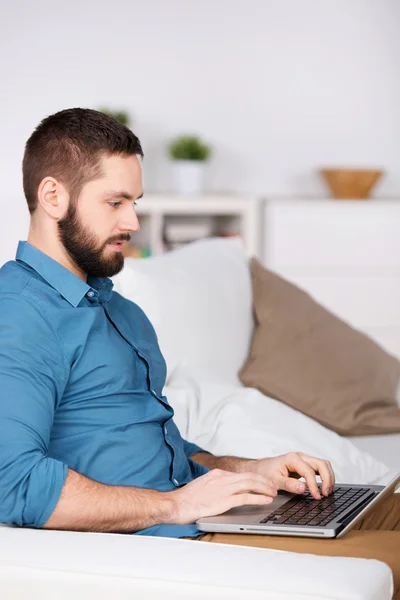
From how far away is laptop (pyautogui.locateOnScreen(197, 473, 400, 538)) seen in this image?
1.52 meters

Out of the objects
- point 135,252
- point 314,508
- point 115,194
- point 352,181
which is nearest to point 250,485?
point 314,508

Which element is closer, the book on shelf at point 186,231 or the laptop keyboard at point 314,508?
the laptop keyboard at point 314,508

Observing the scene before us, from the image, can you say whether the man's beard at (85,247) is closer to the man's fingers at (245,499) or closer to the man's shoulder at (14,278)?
the man's shoulder at (14,278)

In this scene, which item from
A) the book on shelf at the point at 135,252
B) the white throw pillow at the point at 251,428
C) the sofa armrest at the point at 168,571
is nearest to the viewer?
the sofa armrest at the point at 168,571

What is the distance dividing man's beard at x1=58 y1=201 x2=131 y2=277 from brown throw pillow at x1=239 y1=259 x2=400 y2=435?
1031 millimetres

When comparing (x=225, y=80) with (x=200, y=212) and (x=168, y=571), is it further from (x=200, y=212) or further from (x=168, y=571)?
(x=168, y=571)

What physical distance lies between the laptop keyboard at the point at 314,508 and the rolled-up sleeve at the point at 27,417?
348mm

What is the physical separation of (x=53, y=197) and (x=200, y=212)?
3.43m

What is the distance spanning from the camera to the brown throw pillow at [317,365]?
107 inches

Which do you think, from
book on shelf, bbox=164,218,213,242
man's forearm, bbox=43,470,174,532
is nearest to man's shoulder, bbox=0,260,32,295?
man's forearm, bbox=43,470,174,532

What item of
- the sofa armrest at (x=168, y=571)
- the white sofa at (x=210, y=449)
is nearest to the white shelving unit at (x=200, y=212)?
the white sofa at (x=210, y=449)

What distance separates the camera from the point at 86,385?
5.31 feet

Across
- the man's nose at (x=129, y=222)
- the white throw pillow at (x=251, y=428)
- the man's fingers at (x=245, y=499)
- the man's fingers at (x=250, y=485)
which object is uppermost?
the man's nose at (x=129, y=222)

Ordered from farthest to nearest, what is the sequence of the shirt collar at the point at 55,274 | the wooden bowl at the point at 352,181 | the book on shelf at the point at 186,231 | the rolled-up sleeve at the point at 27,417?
the wooden bowl at the point at 352,181 → the book on shelf at the point at 186,231 → the shirt collar at the point at 55,274 → the rolled-up sleeve at the point at 27,417
